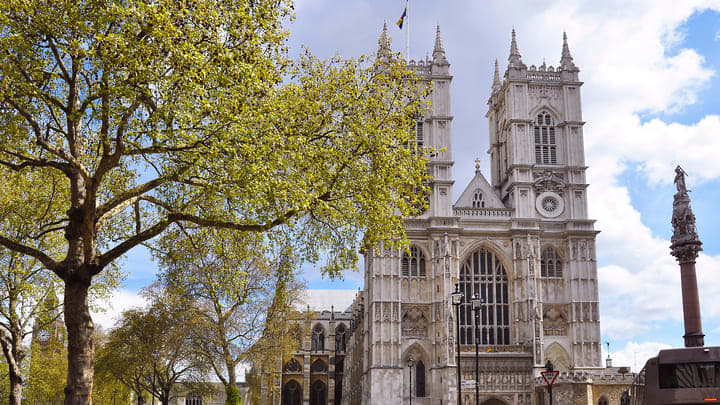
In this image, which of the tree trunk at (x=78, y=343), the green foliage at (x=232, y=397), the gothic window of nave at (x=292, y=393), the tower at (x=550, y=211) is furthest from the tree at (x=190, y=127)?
the gothic window of nave at (x=292, y=393)

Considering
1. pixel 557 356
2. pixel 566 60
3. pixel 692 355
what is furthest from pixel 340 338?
pixel 692 355

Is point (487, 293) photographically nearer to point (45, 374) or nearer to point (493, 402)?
point (493, 402)

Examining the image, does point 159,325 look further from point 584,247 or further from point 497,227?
point 584,247

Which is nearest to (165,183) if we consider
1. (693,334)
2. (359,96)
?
(359,96)

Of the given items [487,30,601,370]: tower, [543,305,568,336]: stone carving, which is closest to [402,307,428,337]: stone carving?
[487,30,601,370]: tower

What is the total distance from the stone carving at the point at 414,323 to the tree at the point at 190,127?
110ft

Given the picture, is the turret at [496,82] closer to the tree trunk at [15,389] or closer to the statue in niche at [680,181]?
the statue in niche at [680,181]

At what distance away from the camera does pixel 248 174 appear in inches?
619

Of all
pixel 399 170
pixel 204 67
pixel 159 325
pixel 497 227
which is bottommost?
pixel 159 325

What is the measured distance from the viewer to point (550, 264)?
5353 cm

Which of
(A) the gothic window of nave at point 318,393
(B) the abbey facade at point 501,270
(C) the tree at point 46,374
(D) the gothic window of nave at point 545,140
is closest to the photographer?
(C) the tree at point 46,374

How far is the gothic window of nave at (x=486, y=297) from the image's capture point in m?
52.1

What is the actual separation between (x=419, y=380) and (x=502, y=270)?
995 centimetres

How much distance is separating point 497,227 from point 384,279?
926 centimetres
